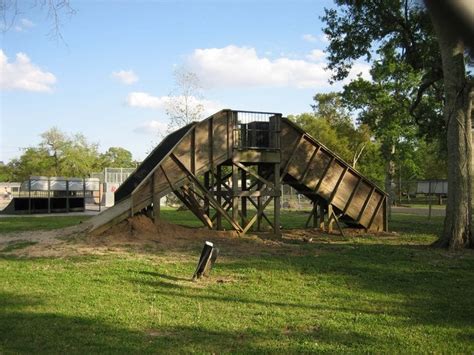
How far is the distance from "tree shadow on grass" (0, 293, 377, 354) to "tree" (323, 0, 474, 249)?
32.3ft

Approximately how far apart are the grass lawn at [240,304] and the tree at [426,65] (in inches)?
77.1

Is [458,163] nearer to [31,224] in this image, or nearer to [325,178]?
[325,178]

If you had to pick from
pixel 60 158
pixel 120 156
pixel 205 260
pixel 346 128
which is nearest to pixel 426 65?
pixel 205 260

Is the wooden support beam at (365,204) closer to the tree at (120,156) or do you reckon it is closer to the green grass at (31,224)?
the green grass at (31,224)

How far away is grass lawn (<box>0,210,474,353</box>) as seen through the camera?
638 cm

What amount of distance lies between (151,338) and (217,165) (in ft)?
44.4

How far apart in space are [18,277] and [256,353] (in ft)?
23.0

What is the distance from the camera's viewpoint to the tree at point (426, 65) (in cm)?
1586

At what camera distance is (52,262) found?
13.0 meters

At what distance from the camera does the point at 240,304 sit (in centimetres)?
859

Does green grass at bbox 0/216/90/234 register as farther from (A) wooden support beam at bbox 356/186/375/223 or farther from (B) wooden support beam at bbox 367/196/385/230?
(B) wooden support beam at bbox 367/196/385/230

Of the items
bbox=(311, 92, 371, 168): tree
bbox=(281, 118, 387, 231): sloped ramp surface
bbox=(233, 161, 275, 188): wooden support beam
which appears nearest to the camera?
bbox=(233, 161, 275, 188): wooden support beam

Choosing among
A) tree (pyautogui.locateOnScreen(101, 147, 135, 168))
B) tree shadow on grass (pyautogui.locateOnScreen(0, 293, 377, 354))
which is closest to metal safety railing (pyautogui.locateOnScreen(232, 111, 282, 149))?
tree shadow on grass (pyautogui.locateOnScreen(0, 293, 377, 354))

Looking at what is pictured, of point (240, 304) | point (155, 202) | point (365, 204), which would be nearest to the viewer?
point (240, 304)
